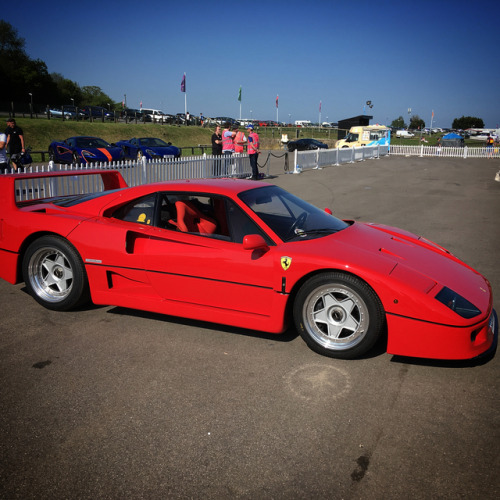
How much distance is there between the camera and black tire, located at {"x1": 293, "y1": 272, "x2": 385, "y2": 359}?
347cm

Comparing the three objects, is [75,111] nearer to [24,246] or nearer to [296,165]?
[296,165]

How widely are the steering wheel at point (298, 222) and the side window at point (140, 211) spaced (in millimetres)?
1266

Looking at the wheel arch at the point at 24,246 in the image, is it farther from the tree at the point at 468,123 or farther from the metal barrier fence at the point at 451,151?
the tree at the point at 468,123

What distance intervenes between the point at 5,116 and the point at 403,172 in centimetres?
3277

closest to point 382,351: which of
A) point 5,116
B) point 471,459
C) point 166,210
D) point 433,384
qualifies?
point 433,384

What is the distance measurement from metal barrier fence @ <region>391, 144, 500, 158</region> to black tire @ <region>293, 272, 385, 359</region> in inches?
1475

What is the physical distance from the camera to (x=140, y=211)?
14.4 feet

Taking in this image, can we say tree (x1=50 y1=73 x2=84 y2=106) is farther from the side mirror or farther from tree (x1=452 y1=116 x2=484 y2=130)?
tree (x1=452 y1=116 x2=484 y2=130)

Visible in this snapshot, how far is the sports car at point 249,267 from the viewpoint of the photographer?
11.3ft

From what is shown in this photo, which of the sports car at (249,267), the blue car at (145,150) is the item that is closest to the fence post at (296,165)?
the blue car at (145,150)

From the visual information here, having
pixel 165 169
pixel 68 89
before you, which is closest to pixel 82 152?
pixel 165 169

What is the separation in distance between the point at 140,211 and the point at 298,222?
4.87 ft

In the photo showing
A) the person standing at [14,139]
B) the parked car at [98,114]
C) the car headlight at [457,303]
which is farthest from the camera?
the parked car at [98,114]

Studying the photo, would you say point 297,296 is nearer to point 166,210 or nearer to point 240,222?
point 240,222
